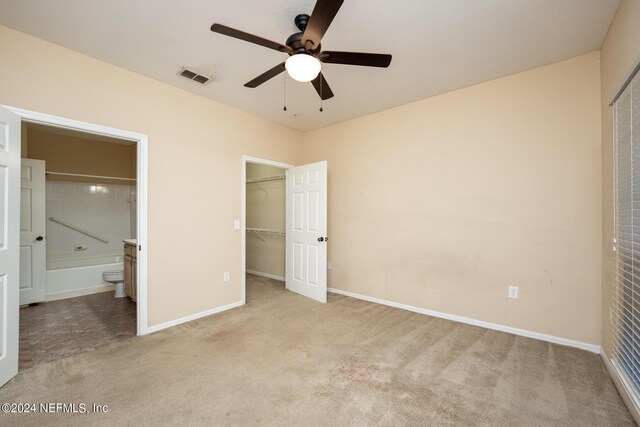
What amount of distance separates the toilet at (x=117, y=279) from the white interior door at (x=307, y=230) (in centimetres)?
244

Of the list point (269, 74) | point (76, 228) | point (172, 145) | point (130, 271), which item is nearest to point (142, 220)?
point (172, 145)

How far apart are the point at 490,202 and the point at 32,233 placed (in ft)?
19.0

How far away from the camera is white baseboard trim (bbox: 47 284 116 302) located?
13.0 feet

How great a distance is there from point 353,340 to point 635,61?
285 centimetres

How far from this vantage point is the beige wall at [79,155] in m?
4.37

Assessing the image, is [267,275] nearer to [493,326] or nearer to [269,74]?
[493,326]

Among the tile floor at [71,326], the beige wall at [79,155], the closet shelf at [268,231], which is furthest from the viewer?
the closet shelf at [268,231]

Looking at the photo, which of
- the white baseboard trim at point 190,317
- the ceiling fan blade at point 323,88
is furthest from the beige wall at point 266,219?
the ceiling fan blade at point 323,88

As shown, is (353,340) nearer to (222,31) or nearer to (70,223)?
(222,31)

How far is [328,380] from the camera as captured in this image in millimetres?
2047

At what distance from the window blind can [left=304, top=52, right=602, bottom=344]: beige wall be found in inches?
19.4

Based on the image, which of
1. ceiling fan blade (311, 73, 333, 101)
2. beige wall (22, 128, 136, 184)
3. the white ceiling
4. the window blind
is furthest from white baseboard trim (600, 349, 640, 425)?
beige wall (22, 128, 136, 184)

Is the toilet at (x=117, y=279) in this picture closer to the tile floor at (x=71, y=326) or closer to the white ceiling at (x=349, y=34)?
the tile floor at (x=71, y=326)

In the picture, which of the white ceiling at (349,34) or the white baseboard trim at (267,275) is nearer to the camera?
the white ceiling at (349,34)
